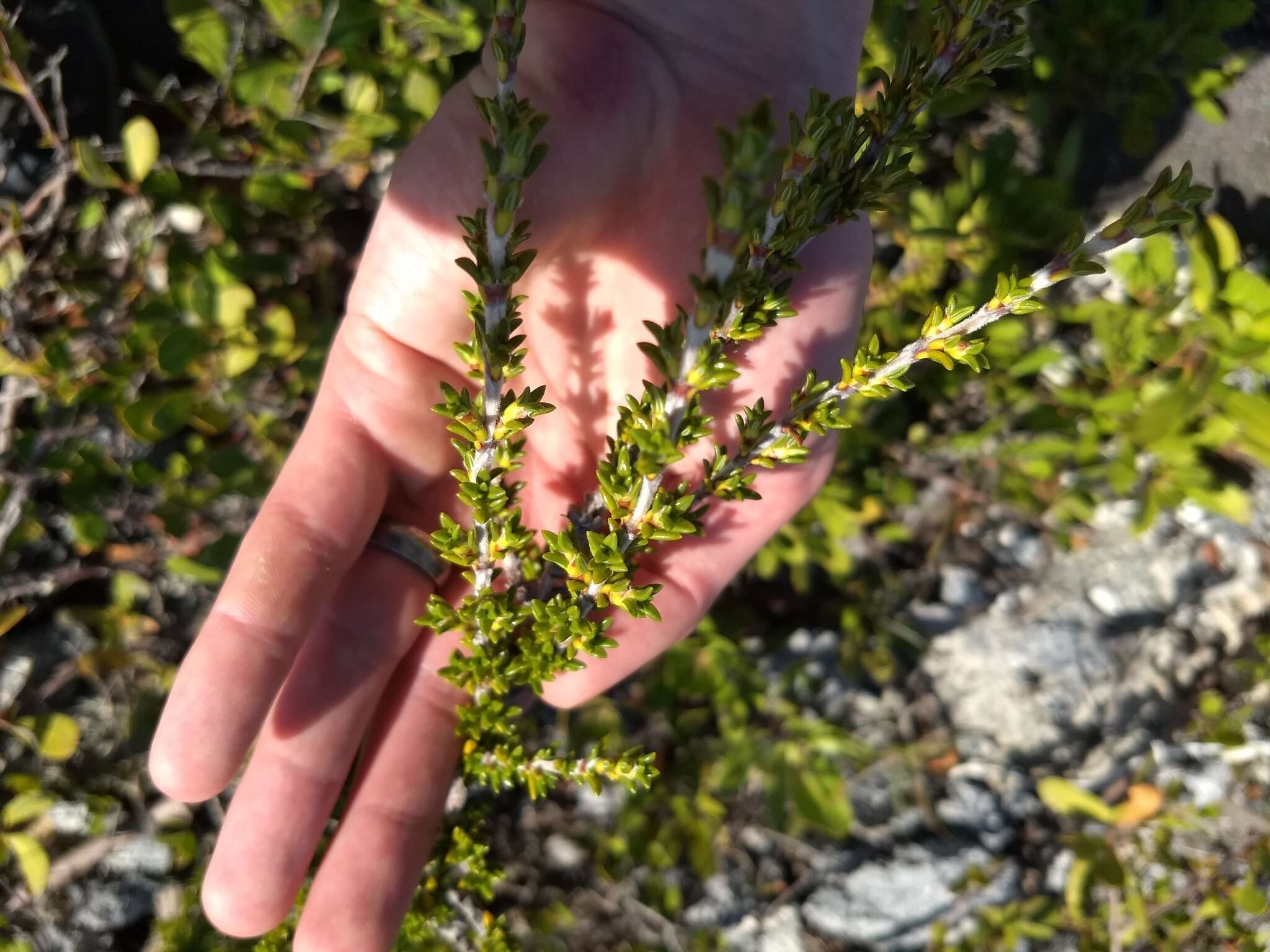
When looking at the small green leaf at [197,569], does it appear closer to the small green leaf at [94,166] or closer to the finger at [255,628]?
the finger at [255,628]

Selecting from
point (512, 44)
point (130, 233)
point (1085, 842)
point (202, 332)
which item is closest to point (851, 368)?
point (512, 44)

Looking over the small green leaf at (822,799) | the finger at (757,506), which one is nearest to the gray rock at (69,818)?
the finger at (757,506)

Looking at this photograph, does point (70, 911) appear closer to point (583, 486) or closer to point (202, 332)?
point (202, 332)

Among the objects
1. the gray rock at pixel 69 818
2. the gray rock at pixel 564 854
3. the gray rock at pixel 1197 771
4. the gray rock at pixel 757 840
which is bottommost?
the gray rock at pixel 69 818

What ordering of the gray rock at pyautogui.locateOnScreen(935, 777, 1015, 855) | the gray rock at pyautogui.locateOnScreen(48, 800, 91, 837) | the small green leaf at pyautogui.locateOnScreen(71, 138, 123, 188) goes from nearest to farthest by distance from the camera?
1. the small green leaf at pyautogui.locateOnScreen(71, 138, 123, 188)
2. the gray rock at pyautogui.locateOnScreen(48, 800, 91, 837)
3. the gray rock at pyautogui.locateOnScreen(935, 777, 1015, 855)

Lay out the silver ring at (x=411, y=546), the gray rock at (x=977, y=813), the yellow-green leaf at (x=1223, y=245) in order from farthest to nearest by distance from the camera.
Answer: the gray rock at (x=977, y=813), the yellow-green leaf at (x=1223, y=245), the silver ring at (x=411, y=546)

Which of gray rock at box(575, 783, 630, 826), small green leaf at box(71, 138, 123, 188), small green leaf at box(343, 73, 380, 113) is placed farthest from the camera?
gray rock at box(575, 783, 630, 826)

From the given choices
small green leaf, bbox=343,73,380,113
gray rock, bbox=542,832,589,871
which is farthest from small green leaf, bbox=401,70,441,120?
gray rock, bbox=542,832,589,871

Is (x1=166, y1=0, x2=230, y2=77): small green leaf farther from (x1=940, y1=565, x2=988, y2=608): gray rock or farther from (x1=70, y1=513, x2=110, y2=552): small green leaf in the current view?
(x1=940, y1=565, x2=988, y2=608): gray rock
